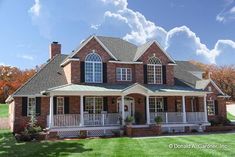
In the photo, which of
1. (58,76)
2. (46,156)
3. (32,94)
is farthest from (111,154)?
(58,76)

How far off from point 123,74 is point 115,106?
3.31 m

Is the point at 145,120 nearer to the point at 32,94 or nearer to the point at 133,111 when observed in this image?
the point at 133,111

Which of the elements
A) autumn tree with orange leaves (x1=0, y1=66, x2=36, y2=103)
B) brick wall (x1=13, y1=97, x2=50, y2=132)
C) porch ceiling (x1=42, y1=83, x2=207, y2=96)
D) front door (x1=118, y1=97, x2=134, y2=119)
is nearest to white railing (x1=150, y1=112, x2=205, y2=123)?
porch ceiling (x1=42, y1=83, x2=207, y2=96)

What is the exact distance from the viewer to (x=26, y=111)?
89.2ft

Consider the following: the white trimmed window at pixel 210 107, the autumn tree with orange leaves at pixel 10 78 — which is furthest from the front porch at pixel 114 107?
the autumn tree with orange leaves at pixel 10 78

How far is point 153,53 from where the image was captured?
31.7m

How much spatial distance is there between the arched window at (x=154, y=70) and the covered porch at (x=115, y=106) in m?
1.67

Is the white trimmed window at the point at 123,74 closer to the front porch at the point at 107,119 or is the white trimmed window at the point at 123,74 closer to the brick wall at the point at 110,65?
the brick wall at the point at 110,65

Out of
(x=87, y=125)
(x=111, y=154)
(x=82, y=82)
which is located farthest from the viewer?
(x=82, y=82)

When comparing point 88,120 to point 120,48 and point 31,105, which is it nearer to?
point 31,105

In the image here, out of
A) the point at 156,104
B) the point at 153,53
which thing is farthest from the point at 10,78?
the point at 156,104

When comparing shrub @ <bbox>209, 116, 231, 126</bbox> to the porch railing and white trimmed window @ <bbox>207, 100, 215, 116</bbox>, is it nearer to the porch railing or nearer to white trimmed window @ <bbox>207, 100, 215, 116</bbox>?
white trimmed window @ <bbox>207, 100, 215, 116</bbox>

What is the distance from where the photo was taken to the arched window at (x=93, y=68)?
29.1m

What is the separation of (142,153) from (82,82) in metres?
14.0
